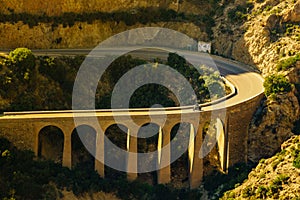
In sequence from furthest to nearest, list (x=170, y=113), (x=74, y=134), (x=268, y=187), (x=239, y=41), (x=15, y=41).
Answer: (x=239, y=41)
(x=15, y=41)
(x=74, y=134)
(x=170, y=113)
(x=268, y=187)

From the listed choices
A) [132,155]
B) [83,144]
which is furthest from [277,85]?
[83,144]

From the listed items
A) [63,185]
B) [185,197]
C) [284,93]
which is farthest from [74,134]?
[284,93]

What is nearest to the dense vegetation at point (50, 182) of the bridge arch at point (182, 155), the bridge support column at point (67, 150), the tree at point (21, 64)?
the bridge support column at point (67, 150)

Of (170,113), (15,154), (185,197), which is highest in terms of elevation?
(170,113)

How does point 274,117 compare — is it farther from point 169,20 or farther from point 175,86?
point 169,20

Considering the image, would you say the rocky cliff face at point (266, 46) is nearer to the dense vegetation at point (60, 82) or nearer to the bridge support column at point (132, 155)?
the dense vegetation at point (60, 82)

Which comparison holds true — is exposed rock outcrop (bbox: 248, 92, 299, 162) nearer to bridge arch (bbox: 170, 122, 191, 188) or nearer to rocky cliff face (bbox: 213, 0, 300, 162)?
rocky cliff face (bbox: 213, 0, 300, 162)
